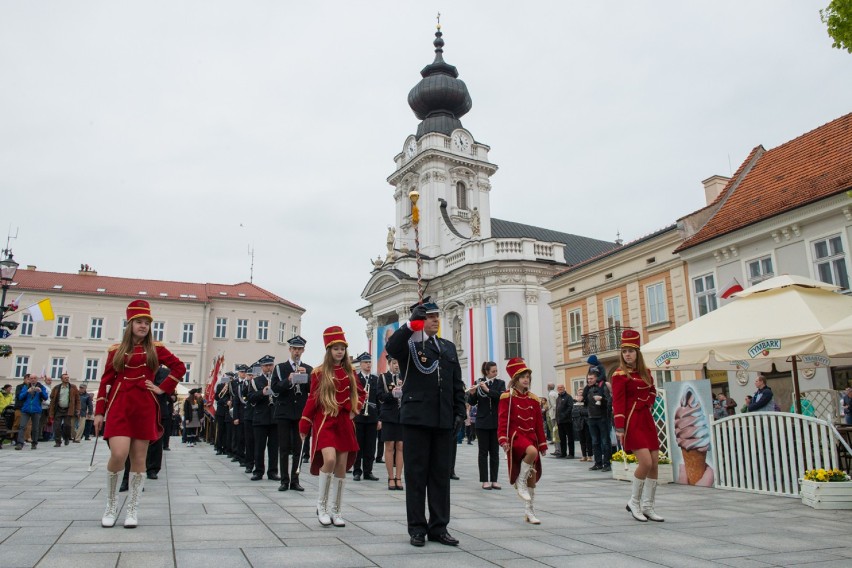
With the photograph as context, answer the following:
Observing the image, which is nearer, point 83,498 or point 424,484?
point 424,484

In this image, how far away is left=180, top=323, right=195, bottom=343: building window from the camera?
5900 cm

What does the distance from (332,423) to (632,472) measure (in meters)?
6.95

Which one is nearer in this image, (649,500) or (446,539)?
(446,539)

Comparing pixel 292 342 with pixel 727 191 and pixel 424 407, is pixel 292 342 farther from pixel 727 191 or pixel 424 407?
pixel 727 191

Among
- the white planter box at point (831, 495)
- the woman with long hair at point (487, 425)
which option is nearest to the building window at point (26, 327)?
the woman with long hair at point (487, 425)

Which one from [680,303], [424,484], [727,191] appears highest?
[727,191]

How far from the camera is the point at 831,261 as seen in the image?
17250 millimetres

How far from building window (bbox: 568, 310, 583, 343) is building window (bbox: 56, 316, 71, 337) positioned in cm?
4605

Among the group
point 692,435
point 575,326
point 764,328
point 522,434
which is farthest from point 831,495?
point 575,326

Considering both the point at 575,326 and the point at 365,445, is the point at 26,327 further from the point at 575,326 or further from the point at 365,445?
the point at 365,445

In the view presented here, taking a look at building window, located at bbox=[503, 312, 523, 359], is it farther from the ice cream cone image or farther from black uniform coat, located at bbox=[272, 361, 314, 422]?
black uniform coat, located at bbox=[272, 361, 314, 422]

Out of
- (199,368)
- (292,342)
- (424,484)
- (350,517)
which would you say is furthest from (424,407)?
(199,368)

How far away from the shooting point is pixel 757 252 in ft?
Result: 63.7

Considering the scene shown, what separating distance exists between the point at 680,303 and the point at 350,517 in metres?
19.1
